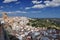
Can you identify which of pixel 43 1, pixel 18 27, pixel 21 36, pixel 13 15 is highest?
Answer: pixel 43 1

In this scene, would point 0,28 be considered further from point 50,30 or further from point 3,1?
point 50,30

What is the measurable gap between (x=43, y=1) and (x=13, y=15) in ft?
1.63

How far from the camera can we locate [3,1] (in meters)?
1.99

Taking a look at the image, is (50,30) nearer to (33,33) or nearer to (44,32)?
(44,32)

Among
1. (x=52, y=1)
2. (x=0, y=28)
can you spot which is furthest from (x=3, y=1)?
(x=52, y=1)

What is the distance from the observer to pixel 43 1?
6.60 ft

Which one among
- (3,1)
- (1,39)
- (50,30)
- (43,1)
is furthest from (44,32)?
(3,1)

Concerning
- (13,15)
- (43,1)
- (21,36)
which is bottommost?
(21,36)

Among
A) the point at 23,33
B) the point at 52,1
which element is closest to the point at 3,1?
the point at 23,33

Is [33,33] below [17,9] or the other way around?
below

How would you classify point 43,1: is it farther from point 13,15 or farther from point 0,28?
point 0,28

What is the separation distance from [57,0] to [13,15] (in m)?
0.70

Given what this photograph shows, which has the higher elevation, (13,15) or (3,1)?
(3,1)

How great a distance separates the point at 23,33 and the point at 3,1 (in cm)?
56
